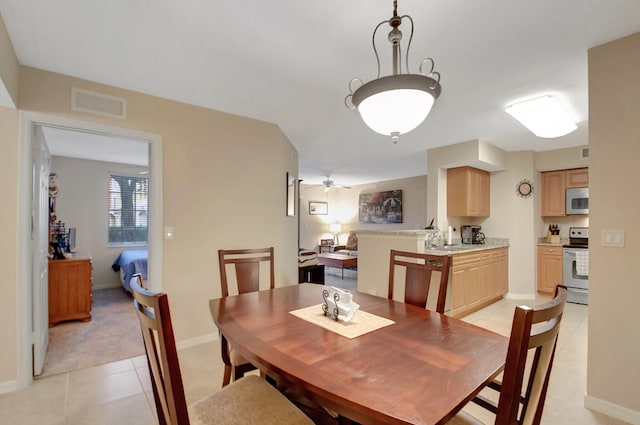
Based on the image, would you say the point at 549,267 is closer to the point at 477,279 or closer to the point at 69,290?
the point at 477,279

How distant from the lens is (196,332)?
2.88m

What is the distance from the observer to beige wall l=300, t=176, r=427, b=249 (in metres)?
7.33

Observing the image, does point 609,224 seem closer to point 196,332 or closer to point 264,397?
point 264,397

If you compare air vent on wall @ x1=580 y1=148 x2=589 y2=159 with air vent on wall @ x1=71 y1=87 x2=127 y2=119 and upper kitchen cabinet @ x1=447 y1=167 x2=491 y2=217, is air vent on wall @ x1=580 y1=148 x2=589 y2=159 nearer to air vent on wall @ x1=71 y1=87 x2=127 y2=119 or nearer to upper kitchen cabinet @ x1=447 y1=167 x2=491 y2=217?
upper kitchen cabinet @ x1=447 y1=167 x2=491 y2=217

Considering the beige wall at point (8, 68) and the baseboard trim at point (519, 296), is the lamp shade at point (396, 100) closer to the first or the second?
the beige wall at point (8, 68)

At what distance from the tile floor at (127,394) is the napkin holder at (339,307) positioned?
1231mm

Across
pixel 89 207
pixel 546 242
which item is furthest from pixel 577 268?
pixel 89 207

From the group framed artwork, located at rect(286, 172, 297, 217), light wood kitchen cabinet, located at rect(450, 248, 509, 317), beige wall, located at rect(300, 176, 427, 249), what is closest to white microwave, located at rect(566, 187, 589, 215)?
light wood kitchen cabinet, located at rect(450, 248, 509, 317)

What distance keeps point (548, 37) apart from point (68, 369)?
424 cm

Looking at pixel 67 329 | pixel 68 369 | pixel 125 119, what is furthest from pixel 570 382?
pixel 67 329

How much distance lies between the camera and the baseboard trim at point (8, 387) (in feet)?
6.82

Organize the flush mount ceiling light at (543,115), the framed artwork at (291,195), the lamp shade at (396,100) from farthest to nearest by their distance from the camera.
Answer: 1. the framed artwork at (291,195)
2. the flush mount ceiling light at (543,115)
3. the lamp shade at (396,100)

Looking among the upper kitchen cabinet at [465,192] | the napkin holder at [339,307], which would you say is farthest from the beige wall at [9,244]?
the upper kitchen cabinet at [465,192]

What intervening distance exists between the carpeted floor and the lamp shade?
291 centimetres
